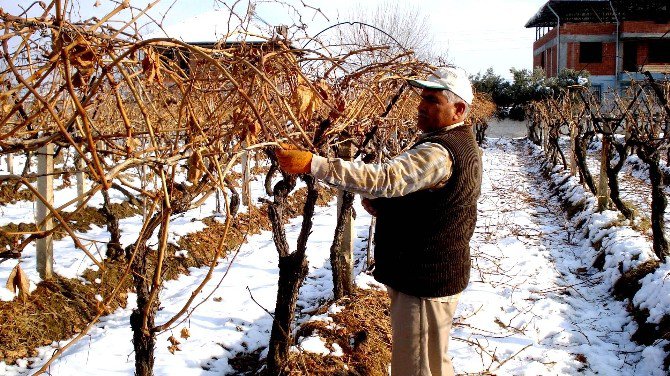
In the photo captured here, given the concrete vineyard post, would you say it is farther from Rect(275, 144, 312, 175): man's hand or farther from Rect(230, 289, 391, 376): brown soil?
Rect(275, 144, 312, 175): man's hand

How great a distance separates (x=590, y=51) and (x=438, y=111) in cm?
3512

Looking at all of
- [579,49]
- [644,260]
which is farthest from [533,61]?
[644,260]

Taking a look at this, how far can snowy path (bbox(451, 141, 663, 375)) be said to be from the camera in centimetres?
414

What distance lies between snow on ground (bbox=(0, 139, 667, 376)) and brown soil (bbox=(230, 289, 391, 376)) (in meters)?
0.14

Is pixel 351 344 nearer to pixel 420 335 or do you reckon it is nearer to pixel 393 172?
pixel 420 335

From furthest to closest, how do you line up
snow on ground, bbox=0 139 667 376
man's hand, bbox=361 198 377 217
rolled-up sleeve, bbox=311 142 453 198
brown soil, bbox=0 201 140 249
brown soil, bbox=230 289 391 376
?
brown soil, bbox=0 201 140 249
snow on ground, bbox=0 139 667 376
brown soil, bbox=230 289 391 376
man's hand, bbox=361 198 377 217
rolled-up sleeve, bbox=311 142 453 198

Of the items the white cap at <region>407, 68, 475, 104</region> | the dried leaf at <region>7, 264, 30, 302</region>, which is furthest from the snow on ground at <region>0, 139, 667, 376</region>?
the dried leaf at <region>7, 264, 30, 302</region>

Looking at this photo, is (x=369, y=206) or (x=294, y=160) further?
(x=369, y=206)

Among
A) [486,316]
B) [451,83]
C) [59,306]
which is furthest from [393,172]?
[59,306]

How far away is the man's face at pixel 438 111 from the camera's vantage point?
256 cm

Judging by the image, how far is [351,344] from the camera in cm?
388

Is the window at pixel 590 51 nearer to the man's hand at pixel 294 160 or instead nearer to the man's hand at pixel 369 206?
the man's hand at pixel 369 206

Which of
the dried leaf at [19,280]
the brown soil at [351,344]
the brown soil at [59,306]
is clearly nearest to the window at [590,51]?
the brown soil at [59,306]

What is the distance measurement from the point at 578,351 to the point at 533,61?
1650 inches
